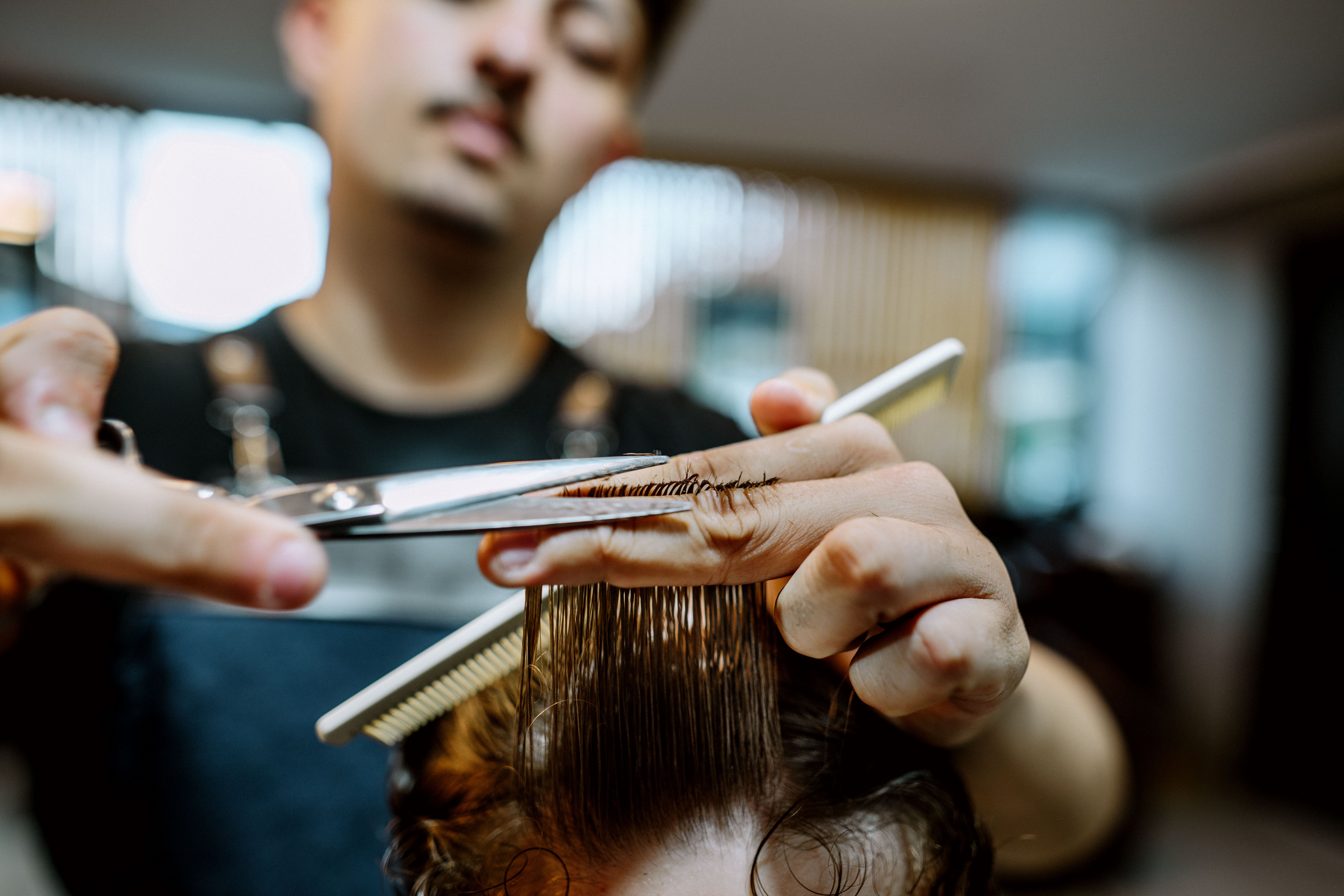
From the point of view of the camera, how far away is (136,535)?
0.29 meters

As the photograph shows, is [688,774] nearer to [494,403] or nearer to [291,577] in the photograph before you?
[291,577]

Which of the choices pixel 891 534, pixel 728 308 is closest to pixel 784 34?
pixel 728 308

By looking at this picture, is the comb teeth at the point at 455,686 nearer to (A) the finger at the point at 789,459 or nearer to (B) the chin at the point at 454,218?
(A) the finger at the point at 789,459

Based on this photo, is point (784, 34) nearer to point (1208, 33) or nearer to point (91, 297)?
point (1208, 33)

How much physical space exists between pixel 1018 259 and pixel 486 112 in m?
3.14

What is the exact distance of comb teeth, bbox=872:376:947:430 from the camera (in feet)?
1.73

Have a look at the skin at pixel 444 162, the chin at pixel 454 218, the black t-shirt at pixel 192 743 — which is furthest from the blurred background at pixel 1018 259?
the black t-shirt at pixel 192 743

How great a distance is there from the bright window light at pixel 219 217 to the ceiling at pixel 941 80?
0.34 ft

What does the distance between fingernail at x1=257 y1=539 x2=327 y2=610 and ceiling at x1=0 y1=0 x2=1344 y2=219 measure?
236 centimetres

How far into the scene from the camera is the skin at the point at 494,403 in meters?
0.29

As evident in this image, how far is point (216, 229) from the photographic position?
8.29 ft

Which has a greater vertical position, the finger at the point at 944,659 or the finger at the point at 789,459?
the finger at the point at 789,459

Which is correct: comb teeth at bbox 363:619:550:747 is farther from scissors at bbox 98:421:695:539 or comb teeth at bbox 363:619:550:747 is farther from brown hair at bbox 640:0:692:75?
brown hair at bbox 640:0:692:75

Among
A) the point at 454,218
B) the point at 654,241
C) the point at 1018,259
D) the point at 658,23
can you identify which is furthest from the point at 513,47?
the point at 1018,259
